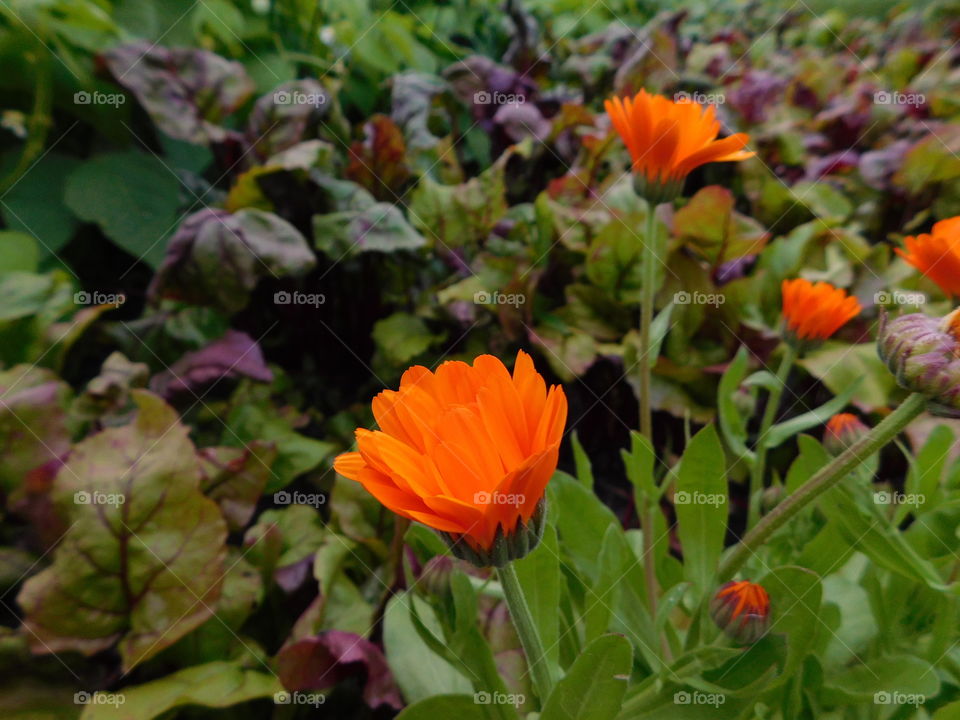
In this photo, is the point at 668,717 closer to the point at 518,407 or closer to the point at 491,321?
the point at 518,407

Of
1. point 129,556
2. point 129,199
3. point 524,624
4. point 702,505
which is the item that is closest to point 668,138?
point 702,505

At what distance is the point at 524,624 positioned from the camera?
1.24 feet

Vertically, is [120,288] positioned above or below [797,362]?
above

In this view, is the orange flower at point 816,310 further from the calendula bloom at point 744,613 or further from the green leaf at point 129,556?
the green leaf at point 129,556

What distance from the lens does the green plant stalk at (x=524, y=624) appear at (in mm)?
363

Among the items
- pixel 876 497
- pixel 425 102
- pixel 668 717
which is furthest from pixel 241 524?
pixel 425 102

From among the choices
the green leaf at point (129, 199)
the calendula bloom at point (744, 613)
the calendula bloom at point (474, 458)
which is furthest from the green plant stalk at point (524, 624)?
the green leaf at point (129, 199)

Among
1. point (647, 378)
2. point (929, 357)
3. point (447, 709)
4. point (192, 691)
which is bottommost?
point (192, 691)

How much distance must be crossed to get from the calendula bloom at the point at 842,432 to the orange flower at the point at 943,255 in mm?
139

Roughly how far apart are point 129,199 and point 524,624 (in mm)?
1199

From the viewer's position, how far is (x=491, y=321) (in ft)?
3.46

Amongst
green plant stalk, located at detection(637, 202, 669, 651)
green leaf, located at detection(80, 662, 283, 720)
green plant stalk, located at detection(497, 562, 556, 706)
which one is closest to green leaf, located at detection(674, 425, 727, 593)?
green plant stalk, located at detection(637, 202, 669, 651)

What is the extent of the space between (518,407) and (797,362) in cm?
77

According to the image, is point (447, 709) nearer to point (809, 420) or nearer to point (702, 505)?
point (702, 505)
